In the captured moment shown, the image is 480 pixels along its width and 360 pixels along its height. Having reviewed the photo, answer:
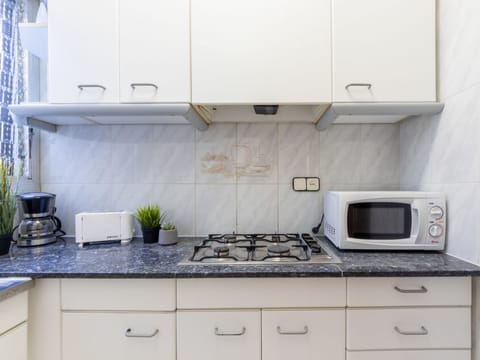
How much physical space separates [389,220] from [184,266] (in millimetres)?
963

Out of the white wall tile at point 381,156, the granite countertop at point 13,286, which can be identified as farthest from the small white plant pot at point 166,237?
the white wall tile at point 381,156

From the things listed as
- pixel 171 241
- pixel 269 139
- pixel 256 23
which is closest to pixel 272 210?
pixel 269 139

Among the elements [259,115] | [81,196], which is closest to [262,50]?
[259,115]

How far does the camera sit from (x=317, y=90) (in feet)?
3.90

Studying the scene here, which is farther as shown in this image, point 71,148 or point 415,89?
point 71,148

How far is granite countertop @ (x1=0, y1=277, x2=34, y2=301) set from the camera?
2.78ft

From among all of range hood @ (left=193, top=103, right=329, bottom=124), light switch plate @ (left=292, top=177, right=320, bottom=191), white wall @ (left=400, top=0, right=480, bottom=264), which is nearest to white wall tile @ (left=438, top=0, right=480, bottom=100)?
white wall @ (left=400, top=0, right=480, bottom=264)

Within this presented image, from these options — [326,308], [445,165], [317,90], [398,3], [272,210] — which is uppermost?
[398,3]

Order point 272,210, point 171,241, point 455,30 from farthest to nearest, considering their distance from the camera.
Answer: point 272,210
point 171,241
point 455,30

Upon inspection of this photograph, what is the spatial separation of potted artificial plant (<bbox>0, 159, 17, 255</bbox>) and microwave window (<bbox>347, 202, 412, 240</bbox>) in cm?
159

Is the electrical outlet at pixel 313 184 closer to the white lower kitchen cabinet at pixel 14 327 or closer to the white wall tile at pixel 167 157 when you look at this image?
the white wall tile at pixel 167 157

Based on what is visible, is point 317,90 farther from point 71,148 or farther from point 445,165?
point 71,148

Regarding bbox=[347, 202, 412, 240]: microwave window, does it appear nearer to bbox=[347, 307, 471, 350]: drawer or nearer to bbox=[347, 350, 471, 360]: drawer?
bbox=[347, 307, 471, 350]: drawer

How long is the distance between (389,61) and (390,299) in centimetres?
103
